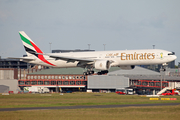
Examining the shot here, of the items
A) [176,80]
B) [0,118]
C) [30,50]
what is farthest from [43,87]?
[0,118]

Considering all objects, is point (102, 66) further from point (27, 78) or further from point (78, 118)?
point (27, 78)

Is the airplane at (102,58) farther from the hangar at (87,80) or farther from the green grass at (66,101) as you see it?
the hangar at (87,80)

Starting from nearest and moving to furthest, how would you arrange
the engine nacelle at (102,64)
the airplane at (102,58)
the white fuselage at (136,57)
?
the white fuselage at (136,57), the airplane at (102,58), the engine nacelle at (102,64)

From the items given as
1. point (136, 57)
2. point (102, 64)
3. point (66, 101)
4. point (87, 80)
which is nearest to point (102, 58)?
point (102, 64)

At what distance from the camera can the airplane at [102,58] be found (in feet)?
214

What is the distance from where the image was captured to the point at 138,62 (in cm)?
6631

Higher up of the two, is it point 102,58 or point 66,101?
point 102,58

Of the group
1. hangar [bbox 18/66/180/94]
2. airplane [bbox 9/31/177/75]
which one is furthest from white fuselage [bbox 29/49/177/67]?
hangar [bbox 18/66/180/94]

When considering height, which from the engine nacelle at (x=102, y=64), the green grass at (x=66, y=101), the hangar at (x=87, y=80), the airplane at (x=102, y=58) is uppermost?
the airplane at (x=102, y=58)

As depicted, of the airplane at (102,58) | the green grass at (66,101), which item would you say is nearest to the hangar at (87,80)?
the green grass at (66,101)

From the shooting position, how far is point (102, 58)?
69.8 metres

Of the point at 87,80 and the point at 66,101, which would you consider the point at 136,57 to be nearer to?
the point at 66,101

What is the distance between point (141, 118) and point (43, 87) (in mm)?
118533

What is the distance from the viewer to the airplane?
2566 inches
